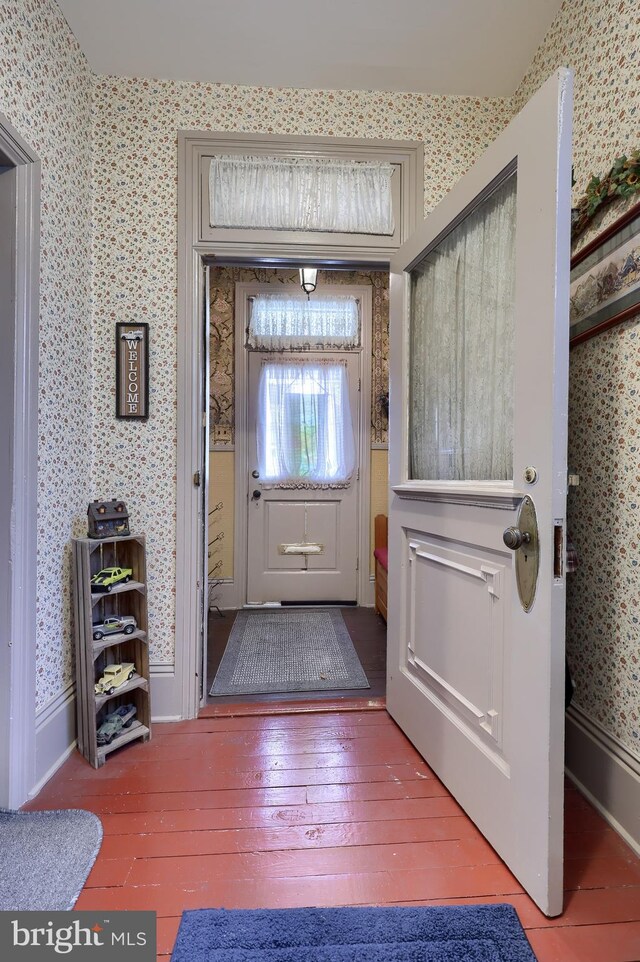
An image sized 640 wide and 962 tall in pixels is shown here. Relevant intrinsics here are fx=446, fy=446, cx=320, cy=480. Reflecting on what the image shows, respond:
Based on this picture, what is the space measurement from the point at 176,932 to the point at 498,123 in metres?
3.01

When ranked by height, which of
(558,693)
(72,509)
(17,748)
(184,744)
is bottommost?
(184,744)

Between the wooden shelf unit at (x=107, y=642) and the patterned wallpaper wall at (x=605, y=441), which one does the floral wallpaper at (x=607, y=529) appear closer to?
the patterned wallpaper wall at (x=605, y=441)

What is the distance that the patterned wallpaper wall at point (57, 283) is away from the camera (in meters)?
1.43

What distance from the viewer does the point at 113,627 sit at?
1.68 meters

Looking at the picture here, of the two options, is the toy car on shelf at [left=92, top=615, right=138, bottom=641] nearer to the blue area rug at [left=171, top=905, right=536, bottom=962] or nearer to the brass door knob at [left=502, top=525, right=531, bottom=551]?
the blue area rug at [left=171, top=905, right=536, bottom=962]

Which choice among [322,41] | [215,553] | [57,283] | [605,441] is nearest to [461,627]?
[605,441]

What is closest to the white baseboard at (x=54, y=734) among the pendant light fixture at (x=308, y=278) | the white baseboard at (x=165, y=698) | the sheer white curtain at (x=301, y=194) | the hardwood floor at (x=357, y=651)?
the white baseboard at (x=165, y=698)

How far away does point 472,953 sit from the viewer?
93cm

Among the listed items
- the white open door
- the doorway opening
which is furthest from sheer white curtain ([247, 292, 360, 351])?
the white open door

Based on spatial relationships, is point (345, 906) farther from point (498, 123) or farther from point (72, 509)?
point (498, 123)

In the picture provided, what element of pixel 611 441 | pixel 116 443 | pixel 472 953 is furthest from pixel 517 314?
pixel 116 443

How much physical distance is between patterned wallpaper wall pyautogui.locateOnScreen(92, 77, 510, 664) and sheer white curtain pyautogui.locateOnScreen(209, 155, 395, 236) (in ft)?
0.58

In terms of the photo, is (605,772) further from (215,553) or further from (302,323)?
(302,323)

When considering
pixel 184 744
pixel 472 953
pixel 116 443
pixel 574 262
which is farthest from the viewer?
pixel 116 443
